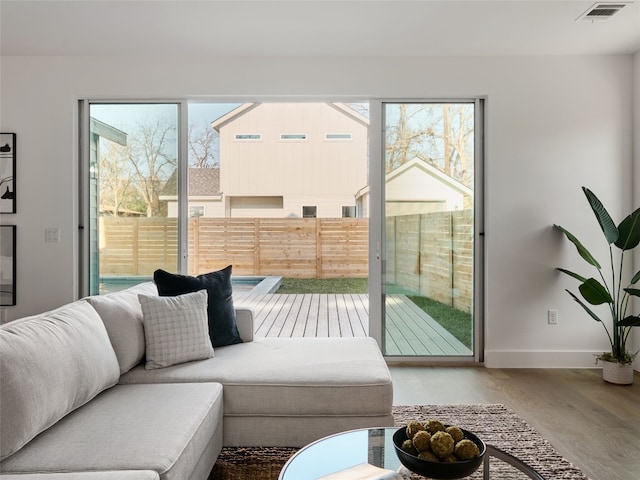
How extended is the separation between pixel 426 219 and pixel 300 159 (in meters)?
6.65

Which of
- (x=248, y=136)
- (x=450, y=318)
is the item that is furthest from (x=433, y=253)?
(x=248, y=136)

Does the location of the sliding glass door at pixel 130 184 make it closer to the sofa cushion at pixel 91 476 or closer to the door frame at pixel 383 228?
the door frame at pixel 383 228

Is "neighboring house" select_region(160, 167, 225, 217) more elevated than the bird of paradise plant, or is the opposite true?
"neighboring house" select_region(160, 167, 225, 217)

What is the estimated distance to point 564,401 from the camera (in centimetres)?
308

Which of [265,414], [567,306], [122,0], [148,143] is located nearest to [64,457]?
[265,414]

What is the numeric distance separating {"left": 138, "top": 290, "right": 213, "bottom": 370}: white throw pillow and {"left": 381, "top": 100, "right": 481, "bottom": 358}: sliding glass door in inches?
77.3

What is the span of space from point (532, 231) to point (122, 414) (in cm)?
338

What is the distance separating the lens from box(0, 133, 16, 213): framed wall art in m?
3.84

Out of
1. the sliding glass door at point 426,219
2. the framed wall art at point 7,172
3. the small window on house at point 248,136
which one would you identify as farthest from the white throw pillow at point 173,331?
the small window on house at point 248,136

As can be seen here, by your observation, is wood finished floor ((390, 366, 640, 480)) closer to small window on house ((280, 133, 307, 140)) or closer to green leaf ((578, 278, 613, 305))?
green leaf ((578, 278, 613, 305))

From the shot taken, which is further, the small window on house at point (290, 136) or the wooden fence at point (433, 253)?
the small window on house at point (290, 136)

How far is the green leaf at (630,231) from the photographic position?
3.36 m

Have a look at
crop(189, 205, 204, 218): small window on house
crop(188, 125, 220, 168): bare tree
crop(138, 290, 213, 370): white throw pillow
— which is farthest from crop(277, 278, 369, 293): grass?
crop(138, 290, 213, 370): white throw pillow

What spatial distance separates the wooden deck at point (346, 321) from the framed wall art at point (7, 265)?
217 cm
